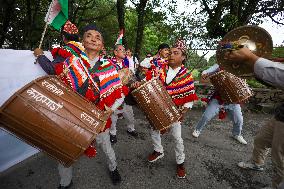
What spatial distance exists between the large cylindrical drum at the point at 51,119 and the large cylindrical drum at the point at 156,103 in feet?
3.35

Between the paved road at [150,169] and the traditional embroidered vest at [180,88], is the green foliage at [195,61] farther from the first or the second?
the traditional embroidered vest at [180,88]

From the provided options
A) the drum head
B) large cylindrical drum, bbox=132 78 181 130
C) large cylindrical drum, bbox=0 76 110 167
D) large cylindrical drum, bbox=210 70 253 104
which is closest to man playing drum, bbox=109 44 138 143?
large cylindrical drum, bbox=132 78 181 130

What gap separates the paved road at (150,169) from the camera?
11.4ft

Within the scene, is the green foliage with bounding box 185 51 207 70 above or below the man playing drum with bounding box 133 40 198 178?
below

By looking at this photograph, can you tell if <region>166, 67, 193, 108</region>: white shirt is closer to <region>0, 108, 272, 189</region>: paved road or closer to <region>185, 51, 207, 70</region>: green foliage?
<region>0, 108, 272, 189</region>: paved road

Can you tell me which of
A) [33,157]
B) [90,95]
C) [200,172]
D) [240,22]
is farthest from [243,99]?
[240,22]

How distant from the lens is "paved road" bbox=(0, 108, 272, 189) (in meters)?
3.49

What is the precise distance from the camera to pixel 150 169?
156 inches

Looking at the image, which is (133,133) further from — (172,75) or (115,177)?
(172,75)

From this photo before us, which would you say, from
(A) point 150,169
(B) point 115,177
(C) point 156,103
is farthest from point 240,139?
(B) point 115,177

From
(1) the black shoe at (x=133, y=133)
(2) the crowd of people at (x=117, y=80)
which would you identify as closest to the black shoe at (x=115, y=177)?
(2) the crowd of people at (x=117, y=80)

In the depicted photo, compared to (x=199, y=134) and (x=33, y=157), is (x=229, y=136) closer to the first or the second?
(x=199, y=134)

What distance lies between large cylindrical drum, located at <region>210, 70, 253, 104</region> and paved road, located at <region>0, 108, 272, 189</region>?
1.13 m

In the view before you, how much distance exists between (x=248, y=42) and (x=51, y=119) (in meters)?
1.85
